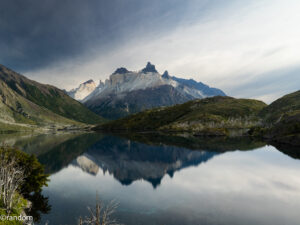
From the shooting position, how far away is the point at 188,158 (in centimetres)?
10894

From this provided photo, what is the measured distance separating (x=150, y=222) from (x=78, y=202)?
68.9 feet

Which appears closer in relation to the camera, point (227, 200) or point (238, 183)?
point (227, 200)

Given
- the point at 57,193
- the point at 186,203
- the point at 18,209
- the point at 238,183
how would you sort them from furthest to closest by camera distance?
the point at 238,183 < the point at 57,193 < the point at 186,203 < the point at 18,209

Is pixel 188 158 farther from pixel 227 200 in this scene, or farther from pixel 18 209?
pixel 18 209

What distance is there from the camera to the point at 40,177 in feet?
154

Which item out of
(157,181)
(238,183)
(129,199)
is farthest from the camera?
(157,181)

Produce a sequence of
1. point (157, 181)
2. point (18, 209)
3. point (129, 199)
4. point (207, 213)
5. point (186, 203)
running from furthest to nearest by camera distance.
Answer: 1. point (157, 181)
2. point (129, 199)
3. point (186, 203)
4. point (207, 213)
5. point (18, 209)

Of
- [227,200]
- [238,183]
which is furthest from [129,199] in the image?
[238,183]

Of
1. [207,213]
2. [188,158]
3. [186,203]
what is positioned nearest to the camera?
[207,213]

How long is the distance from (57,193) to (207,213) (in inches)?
1560

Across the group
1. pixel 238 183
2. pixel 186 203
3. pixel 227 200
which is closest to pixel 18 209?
pixel 186 203

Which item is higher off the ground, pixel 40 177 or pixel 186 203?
pixel 40 177

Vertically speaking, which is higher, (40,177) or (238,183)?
(40,177)

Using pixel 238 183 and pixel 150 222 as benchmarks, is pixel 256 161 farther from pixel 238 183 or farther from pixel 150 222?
pixel 150 222
